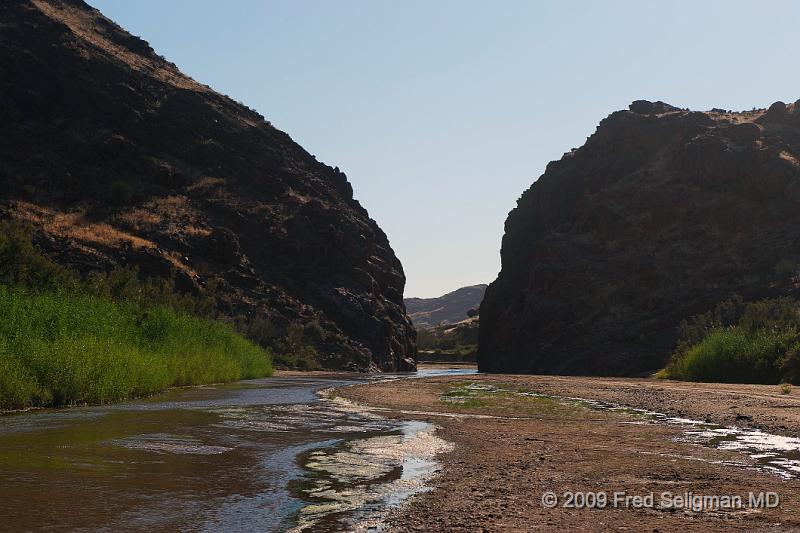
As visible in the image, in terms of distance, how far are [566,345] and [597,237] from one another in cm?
1557

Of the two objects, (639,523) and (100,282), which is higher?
(100,282)

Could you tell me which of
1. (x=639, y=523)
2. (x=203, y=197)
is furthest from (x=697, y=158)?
(x=639, y=523)

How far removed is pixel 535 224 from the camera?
4050 inches

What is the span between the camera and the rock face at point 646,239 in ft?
229

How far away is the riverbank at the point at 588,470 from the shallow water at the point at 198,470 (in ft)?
2.65

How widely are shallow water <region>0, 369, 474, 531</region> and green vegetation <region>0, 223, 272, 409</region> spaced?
1655 millimetres

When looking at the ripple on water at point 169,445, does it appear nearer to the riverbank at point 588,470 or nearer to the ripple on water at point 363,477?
the ripple on water at point 363,477

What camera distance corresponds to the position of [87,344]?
71.4 feet

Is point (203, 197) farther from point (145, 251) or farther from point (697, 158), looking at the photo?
point (697, 158)

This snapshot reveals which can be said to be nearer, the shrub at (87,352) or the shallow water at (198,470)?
the shallow water at (198,470)

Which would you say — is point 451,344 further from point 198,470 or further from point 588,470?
point 198,470

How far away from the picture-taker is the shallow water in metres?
7.97

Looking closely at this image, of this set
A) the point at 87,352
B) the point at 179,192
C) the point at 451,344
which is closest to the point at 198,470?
the point at 87,352

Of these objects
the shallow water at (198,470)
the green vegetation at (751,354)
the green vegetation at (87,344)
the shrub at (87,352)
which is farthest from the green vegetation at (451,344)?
the shallow water at (198,470)
